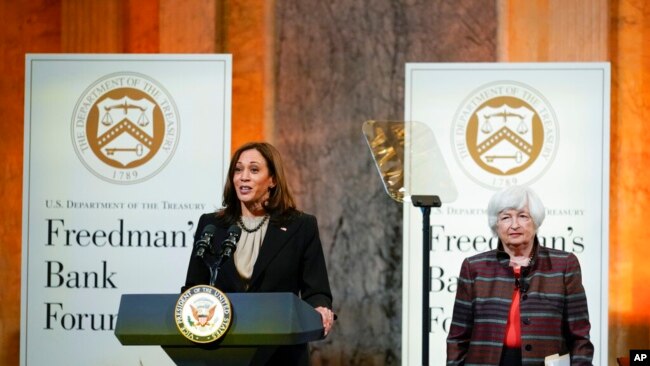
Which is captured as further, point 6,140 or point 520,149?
point 6,140

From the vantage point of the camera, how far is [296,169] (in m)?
5.61

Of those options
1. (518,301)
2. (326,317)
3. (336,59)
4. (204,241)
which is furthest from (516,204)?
(336,59)

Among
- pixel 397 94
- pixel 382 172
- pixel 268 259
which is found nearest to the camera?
pixel 268 259

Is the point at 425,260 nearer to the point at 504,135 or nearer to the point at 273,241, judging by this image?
the point at 273,241

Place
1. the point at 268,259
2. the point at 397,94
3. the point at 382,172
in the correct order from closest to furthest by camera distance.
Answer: the point at 268,259 → the point at 382,172 → the point at 397,94

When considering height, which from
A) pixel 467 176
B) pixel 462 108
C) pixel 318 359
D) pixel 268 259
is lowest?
pixel 318 359

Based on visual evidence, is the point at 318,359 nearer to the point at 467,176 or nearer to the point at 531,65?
the point at 467,176

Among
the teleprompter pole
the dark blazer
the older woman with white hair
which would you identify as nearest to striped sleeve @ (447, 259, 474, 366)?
the older woman with white hair

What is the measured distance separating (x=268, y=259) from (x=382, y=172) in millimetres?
1397

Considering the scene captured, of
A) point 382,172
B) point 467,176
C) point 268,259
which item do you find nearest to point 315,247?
point 268,259

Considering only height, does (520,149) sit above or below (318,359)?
above

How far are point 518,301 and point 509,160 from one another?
65.9 inches

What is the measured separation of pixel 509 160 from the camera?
5.38m

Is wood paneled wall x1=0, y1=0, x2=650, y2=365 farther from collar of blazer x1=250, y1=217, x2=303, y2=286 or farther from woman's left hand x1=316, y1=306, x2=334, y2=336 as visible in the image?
woman's left hand x1=316, y1=306, x2=334, y2=336
